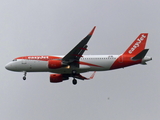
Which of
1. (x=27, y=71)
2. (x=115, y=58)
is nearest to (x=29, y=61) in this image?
(x=27, y=71)

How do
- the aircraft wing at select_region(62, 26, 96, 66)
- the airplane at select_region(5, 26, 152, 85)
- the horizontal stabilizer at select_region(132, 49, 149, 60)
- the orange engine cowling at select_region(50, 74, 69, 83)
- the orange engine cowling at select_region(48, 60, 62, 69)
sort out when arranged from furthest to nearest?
the orange engine cowling at select_region(50, 74, 69, 83) < the airplane at select_region(5, 26, 152, 85) < the orange engine cowling at select_region(48, 60, 62, 69) < the aircraft wing at select_region(62, 26, 96, 66) < the horizontal stabilizer at select_region(132, 49, 149, 60)

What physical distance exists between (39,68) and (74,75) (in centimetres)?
487

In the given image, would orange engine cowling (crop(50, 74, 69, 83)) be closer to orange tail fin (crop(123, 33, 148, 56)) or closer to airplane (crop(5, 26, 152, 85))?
airplane (crop(5, 26, 152, 85))

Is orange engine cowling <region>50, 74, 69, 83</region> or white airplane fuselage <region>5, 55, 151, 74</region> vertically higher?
white airplane fuselage <region>5, 55, 151, 74</region>

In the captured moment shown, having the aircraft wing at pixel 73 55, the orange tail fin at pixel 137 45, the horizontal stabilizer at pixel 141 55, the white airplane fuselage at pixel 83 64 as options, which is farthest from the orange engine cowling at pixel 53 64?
the horizontal stabilizer at pixel 141 55

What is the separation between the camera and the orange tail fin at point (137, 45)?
56.3 metres

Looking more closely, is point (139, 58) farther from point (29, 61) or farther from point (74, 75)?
point (29, 61)

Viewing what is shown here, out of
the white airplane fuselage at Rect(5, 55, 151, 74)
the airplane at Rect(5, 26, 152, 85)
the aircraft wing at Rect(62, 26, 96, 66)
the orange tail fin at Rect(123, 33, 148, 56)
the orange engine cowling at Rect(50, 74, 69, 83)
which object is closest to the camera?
the aircraft wing at Rect(62, 26, 96, 66)

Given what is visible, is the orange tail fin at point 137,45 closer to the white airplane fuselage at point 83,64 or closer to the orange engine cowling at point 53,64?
the white airplane fuselage at point 83,64

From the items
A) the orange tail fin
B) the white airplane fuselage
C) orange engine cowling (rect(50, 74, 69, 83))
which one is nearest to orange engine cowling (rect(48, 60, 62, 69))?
the white airplane fuselage

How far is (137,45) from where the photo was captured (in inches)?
2237

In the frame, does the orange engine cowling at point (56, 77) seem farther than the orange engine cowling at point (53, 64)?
Yes

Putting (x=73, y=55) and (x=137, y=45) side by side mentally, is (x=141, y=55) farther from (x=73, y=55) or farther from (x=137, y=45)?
(x=73, y=55)

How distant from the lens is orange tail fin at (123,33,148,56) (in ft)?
185
